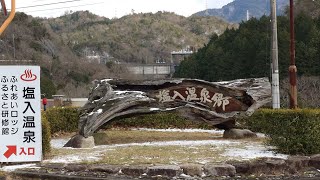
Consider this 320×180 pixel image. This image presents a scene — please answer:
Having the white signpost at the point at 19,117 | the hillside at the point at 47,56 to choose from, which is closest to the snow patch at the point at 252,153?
the white signpost at the point at 19,117

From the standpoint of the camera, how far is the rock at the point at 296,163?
8578 mm

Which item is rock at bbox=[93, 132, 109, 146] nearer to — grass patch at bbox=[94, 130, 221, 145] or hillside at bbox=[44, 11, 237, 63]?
grass patch at bbox=[94, 130, 221, 145]

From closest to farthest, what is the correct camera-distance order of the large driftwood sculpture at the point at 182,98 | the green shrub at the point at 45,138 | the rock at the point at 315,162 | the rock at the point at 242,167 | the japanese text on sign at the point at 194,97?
1. the rock at the point at 242,167
2. the rock at the point at 315,162
3. the green shrub at the point at 45,138
4. the large driftwood sculpture at the point at 182,98
5. the japanese text on sign at the point at 194,97

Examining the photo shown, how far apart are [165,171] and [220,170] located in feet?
2.88

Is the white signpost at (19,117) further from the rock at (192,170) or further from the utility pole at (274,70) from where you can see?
the utility pole at (274,70)

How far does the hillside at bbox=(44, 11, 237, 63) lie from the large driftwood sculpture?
216 feet

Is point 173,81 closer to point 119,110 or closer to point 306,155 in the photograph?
point 119,110

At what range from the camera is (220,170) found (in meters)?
8.21

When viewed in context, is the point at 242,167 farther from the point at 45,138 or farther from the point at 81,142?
the point at 81,142

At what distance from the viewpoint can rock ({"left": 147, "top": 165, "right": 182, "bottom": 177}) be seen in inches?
320

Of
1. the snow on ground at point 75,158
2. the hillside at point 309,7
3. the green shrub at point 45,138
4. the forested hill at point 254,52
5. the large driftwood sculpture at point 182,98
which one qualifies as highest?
the hillside at point 309,7

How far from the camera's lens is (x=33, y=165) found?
9102 millimetres

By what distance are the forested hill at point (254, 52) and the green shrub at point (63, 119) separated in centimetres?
2063

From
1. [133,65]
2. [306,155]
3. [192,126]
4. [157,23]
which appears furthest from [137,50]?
[306,155]
